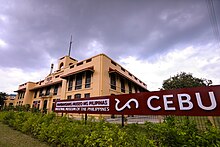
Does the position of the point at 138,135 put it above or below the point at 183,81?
below

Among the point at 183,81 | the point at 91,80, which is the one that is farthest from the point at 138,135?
the point at 183,81

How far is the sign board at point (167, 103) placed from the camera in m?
3.71

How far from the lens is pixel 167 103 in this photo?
4363 millimetres

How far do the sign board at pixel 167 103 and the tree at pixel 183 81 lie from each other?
25.5 meters

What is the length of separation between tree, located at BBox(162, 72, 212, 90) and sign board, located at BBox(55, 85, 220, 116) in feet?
83.7

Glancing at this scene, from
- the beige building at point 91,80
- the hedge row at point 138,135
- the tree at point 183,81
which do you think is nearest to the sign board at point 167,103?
the hedge row at point 138,135

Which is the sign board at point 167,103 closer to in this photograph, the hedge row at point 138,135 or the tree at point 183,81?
the hedge row at point 138,135

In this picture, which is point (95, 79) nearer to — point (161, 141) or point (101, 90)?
point (101, 90)

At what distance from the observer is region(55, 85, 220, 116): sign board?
12.2 ft

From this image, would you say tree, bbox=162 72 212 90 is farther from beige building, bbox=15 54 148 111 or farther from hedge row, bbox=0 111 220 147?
hedge row, bbox=0 111 220 147

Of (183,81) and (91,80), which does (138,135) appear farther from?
(183,81)

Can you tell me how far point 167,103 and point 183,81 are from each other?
1046 inches

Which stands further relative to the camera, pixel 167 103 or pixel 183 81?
pixel 183 81

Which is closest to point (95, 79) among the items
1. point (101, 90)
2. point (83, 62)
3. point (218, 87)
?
point (101, 90)
